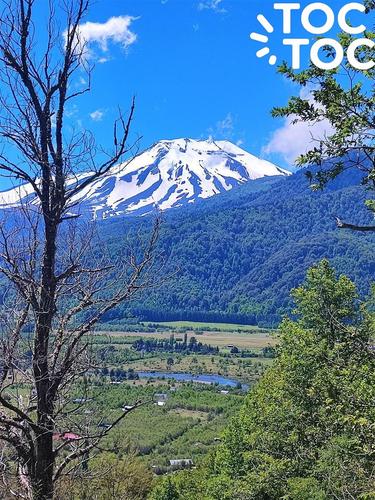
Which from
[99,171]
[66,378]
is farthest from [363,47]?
[66,378]

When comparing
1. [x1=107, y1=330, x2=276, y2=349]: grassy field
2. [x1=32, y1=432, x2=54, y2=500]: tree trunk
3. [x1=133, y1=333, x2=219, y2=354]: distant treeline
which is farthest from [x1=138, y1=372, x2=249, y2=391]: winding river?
[x1=32, y1=432, x2=54, y2=500]: tree trunk

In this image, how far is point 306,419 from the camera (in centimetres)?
1501

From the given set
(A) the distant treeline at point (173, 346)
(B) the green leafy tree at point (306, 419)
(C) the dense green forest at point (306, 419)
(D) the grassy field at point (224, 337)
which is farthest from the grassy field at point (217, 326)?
(B) the green leafy tree at point (306, 419)

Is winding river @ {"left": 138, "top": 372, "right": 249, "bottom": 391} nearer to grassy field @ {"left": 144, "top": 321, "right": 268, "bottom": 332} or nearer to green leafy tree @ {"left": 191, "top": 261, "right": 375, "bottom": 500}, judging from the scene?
grassy field @ {"left": 144, "top": 321, "right": 268, "bottom": 332}

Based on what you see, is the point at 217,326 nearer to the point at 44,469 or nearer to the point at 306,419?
the point at 306,419

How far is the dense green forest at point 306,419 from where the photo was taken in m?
12.0

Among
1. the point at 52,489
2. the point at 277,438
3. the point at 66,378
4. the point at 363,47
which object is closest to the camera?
the point at 52,489

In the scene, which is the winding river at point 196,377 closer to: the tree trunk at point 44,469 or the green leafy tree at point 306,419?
the green leafy tree at point 306,419

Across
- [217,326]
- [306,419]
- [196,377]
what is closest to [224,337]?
[217,326]

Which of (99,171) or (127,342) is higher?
(99,171)

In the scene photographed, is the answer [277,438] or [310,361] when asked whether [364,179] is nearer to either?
[310,361]

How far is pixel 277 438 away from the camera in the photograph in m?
15.5

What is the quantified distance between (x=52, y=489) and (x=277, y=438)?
38.1 feet

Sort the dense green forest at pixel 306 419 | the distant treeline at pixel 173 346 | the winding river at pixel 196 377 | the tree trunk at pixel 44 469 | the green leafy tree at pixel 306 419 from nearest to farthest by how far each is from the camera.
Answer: the tree trunk at pixel 44 469
the dense green forest at pixel 306 419
the green leafy tree at pixel 306 419
the winding river at pixel 196 377
the distant treeline at pixel 173 346
